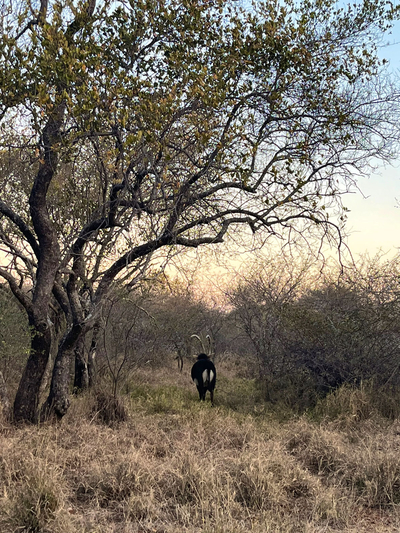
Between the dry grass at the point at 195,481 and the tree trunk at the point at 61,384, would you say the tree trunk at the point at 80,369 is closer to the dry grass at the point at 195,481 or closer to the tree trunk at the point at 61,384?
the tree trunk at the point at 61,384

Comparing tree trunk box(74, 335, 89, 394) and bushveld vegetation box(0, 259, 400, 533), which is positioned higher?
tree trunk box(74, 335, 89, 394)

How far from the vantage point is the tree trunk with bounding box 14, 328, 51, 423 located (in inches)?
307

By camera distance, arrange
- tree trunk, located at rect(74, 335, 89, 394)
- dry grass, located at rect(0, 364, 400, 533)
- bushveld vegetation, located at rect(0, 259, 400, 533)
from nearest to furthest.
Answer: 1. dry grass, located at rect(0, 364, 400, 533)
2. bushveld vegetation, located at rect(0, 259, 400, 533)
3. tree trunk, located at rect(74, 335, 89, 394)

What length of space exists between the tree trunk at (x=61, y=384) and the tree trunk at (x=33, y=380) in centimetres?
20

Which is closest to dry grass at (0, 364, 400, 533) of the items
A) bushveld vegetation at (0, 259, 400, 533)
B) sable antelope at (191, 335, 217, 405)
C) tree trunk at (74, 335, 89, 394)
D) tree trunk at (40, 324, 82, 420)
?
bushveld vegetation at (0, 259, 400, 533)

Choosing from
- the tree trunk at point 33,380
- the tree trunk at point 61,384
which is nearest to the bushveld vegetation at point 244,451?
the tree trunk at point 61,384

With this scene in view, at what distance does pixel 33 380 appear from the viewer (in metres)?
7.91

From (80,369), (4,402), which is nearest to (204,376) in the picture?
(80,369)

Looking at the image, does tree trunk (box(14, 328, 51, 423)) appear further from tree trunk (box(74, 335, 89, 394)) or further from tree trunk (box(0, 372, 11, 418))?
tree trunk (box(74, 335, 89, 394))

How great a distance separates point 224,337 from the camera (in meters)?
24.5

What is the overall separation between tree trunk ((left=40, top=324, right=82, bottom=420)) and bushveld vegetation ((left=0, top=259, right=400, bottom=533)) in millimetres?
321

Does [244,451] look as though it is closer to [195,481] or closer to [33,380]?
[195,481]

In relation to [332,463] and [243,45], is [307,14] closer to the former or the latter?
[243,45]

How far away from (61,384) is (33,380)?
0.47 meters
